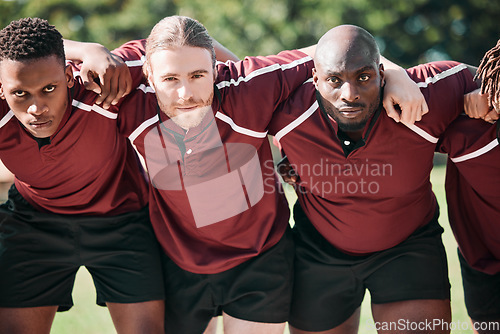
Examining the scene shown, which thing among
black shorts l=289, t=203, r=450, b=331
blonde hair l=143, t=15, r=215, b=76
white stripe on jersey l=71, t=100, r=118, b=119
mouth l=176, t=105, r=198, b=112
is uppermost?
blonde hair l=143, t=15, r=215, b=76

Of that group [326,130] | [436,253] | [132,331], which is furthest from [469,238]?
[132,331]

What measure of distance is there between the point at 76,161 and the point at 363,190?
1.44 metres

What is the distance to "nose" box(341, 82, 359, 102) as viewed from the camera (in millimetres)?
2775

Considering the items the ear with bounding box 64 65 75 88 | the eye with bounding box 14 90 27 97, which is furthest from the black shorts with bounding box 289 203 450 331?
the eye with bounding box 14 90 27 97

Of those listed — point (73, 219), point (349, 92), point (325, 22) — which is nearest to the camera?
point (349, 92)

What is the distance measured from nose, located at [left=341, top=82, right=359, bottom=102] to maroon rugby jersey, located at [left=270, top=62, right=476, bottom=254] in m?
0.19

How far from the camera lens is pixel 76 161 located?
10.1 feet

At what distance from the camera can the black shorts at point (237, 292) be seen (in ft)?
10.5

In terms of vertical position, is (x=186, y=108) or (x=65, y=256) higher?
(x=186, y=108)

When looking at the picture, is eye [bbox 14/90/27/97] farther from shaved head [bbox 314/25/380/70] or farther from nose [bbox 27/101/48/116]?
shaved head [bbox 314/25/380/70]

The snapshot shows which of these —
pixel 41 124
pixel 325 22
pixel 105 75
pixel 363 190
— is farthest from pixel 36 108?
pixel 325 22

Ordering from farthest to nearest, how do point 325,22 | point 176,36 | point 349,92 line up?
point 325,22 → point 176,36 → point 349,92

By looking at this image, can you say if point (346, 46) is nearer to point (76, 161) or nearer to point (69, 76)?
point (69, 76)

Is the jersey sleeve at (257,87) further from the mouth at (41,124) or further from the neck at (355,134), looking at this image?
the mouth at (41,124)
